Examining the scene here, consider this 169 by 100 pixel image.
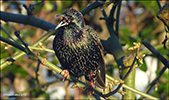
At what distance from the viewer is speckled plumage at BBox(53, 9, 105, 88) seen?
2.65 metres

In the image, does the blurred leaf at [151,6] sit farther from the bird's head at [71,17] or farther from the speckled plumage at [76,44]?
the bird's head at [71,17]

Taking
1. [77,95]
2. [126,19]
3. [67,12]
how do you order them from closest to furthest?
1. [67,12]
2. [77,95]
3. [126,19]

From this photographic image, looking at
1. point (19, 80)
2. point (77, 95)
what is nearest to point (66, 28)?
point (77, 95)

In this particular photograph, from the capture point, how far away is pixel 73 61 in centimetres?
277

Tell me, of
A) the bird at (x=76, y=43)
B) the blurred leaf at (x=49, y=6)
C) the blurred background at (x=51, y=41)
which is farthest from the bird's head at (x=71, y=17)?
the blurred leaf at (x=49, y=6)

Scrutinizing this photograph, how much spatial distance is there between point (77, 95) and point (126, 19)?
7.65 feet

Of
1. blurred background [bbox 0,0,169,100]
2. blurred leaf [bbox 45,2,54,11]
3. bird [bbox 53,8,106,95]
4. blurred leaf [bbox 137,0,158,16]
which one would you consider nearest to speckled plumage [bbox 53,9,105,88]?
bird [bbox 53,8,106,95]

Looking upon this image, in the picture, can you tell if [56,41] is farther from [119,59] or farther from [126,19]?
[126,19]

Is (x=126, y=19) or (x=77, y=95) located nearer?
(x=77, y=95)

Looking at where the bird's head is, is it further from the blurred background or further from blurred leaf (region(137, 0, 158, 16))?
blurred leaf (region(137, 0, 158, 16))

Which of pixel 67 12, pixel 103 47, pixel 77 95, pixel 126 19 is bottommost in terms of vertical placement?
pixel 77 95

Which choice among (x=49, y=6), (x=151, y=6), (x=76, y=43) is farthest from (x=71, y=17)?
(x=49, y=6)

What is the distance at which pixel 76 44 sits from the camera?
104 inches

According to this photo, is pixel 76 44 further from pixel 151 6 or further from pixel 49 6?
pixel 49 6
